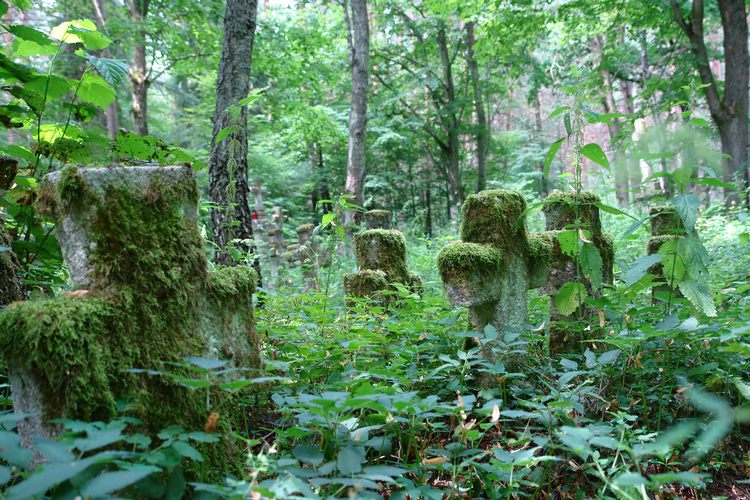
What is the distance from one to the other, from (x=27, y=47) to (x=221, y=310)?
216 centimetres

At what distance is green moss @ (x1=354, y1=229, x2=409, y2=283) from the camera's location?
5453 mm

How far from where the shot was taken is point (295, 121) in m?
14.6

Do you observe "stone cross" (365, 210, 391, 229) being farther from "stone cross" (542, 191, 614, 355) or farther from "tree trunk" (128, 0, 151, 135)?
"tree trunk" (128, 0, 151, 135)

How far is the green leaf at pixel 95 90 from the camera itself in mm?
2861

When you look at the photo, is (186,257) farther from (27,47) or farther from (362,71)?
(362,71)

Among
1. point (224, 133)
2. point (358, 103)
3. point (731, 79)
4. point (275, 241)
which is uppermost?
point (358, 103)

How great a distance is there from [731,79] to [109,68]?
441 inches

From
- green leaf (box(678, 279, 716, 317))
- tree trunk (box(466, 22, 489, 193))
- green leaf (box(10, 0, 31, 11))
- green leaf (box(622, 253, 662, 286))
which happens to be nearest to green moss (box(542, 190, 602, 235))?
green leaf (box(622, 253, 662, 286))

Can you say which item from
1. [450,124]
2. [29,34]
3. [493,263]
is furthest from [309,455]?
[450,124]

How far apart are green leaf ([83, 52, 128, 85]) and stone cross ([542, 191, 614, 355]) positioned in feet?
9.57

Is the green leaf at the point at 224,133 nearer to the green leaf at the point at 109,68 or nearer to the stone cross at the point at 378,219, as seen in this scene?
the green leaf at the point at 109,68

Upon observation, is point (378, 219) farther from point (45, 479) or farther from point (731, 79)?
point (731, 79)

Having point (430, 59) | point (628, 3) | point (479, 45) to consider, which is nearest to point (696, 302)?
point (628, 3)

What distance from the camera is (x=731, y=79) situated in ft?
30.5
